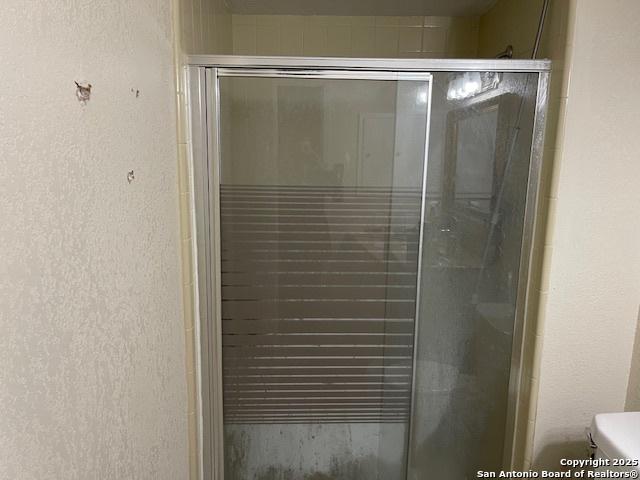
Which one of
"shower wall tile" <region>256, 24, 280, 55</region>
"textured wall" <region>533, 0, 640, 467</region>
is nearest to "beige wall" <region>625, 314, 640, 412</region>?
"textured wall" <region>533, 0, 640, 467</region>

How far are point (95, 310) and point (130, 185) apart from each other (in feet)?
0.84

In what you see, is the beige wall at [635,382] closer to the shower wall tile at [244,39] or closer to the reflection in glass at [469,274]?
the reflection in glass at [469,274]

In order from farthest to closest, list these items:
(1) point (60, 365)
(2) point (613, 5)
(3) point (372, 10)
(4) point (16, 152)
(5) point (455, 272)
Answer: (3) point (372, 10), (5) point (455, 272), (2) point (613, 5), (1) point (60, 365), (4) point (16, 152)

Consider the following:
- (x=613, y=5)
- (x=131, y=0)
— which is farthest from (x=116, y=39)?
(x=613, y=5)

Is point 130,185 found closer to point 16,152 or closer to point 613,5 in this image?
point 16,152

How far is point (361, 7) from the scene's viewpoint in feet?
6.02

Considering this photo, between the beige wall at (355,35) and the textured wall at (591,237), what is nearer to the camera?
the textured wall at (591,237)

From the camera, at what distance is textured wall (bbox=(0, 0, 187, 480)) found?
524 millimetres

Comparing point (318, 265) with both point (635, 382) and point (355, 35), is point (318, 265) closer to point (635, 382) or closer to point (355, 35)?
point (635, 382)

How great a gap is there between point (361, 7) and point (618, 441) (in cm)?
176

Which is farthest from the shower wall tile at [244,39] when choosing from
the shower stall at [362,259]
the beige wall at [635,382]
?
the beige wall at [635,382]

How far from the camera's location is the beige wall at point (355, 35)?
197 cm

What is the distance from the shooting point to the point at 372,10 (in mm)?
1874

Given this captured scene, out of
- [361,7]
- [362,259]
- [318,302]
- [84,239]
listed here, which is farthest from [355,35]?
[84,239]
